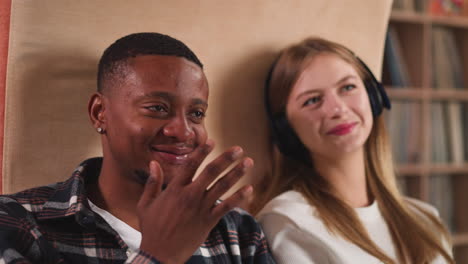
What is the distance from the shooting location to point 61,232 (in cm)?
81

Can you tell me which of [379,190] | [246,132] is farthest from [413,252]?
[246,132]

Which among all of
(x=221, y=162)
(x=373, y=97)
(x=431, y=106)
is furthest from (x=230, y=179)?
(x=431, y=106)

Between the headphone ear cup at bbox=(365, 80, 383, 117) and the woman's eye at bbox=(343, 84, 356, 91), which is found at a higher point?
the woman's eye at bbox=(343, 84, 356, 91)

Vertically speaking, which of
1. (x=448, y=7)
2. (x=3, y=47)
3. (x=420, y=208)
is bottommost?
(x=420, y=208)

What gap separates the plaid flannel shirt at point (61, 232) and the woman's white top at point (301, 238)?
0.19 meters

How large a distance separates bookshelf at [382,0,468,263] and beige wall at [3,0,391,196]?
3.16 feet

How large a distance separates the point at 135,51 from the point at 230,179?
34 cm

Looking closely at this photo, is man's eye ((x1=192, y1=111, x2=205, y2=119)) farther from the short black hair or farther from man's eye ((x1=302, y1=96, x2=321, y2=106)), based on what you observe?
man's eye ((x1=302, y1=96, x2=321, y2=106))

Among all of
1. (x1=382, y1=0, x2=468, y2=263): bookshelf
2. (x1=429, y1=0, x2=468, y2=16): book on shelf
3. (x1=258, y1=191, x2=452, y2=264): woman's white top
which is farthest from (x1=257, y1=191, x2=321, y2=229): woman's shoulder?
(x1=429, y1=0, x2=468, y2=16): book on shelf

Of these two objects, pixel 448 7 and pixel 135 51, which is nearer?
pixel 135 51

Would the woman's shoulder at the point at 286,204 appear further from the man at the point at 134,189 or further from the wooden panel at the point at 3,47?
the wooden panel at the point at 3,47

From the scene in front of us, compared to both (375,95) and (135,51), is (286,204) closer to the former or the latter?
(375,95)

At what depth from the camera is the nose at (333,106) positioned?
3.92ft

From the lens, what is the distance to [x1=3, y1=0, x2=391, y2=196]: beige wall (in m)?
0.99
